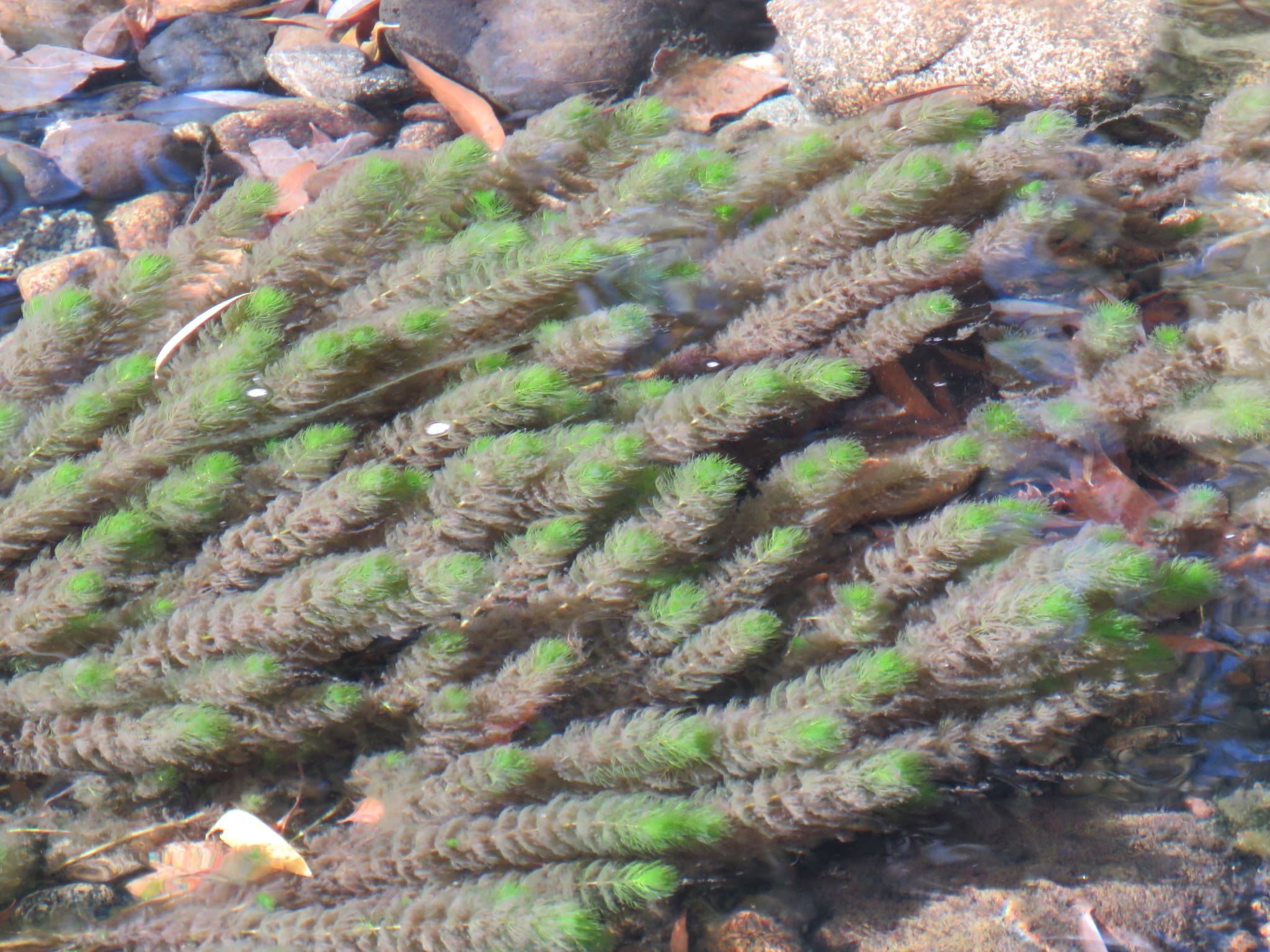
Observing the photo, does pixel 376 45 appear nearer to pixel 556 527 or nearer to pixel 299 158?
pixel 299 158

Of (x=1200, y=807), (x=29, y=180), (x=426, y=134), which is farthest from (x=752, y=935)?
(x=29, y=180)

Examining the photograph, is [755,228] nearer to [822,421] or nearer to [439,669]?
[822,421]

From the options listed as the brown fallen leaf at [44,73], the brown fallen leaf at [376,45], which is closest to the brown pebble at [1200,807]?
the brown fallen leaf at [376,45]

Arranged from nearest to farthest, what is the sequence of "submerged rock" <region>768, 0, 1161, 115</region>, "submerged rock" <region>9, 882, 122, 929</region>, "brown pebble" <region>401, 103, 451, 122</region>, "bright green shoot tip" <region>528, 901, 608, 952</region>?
"bright green shoot tip" <region>528, 901, 608, 952</region>, "submerged rock" <region>9, 882, 122, 929</region>, "submerged rock" <region>768, 0, 1161, 115</region>, "brown pebble" <region>401, 103, 451, 122</region>

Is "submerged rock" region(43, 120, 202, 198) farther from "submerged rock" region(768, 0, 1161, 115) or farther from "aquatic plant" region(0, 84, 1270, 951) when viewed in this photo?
"submerged rock" region(768, 0, 1161, 115)

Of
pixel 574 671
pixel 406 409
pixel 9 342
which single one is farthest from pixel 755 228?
pixel 9 342

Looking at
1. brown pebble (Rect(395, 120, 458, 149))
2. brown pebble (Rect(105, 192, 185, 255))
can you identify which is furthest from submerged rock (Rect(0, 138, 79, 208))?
brown pebble (Rect(395, 120, 458, 149))
